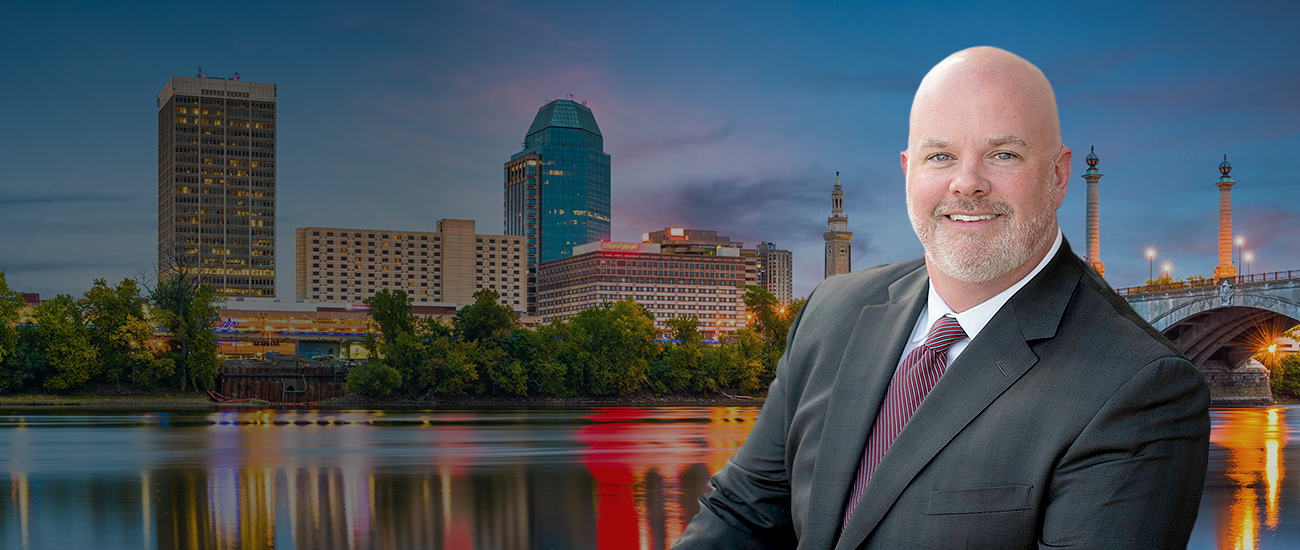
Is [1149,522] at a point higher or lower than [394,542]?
higher

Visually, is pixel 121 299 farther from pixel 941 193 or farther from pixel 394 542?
pixel 941 193

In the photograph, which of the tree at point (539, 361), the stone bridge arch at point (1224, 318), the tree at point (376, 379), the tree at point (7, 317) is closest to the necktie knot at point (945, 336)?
the stone bridge arch at point (1224, 318)

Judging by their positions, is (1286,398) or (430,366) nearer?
(430,366)

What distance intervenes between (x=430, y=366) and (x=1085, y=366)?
6587cm

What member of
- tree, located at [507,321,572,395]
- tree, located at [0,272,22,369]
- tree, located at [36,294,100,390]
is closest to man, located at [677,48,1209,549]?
tree, located at [507,321,572,395]

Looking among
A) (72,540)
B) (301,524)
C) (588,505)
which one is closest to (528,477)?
(588,505)

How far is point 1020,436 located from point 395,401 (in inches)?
2661

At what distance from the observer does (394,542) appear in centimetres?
1483

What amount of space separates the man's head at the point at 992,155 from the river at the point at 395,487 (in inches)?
519

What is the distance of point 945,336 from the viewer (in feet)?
5.84

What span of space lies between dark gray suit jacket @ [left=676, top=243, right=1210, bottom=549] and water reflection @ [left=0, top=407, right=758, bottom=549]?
1306cm

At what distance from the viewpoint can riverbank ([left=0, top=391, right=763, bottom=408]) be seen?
6162 centimetres

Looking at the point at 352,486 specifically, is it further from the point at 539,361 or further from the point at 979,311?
the point at 539,361

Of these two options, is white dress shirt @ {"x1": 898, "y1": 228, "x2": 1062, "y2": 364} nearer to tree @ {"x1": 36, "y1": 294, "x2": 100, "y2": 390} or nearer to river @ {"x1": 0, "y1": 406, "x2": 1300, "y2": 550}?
river @ {"x1": 0, "y1": 406, "x2": 1300, "y2": 550}
